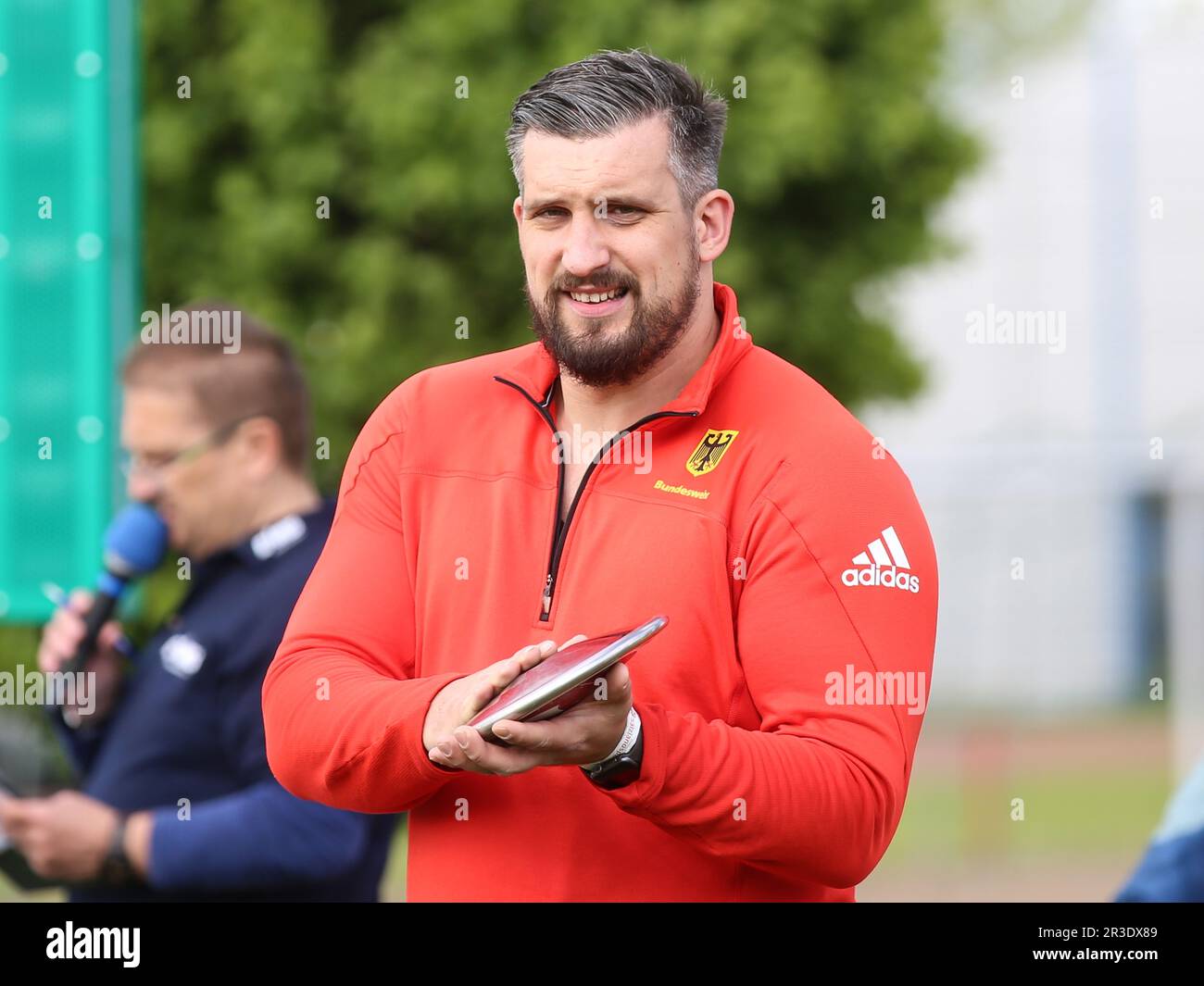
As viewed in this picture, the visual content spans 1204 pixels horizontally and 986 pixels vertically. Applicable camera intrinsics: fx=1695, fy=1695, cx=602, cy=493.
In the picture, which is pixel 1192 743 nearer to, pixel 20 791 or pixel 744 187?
pixel 744 187

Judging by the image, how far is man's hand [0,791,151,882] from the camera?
10.3 ft

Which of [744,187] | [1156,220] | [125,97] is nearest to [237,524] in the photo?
[125,97]

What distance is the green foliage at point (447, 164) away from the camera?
6.89 m

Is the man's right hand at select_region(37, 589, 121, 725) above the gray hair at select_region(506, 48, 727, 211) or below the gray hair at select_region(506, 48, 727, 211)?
below

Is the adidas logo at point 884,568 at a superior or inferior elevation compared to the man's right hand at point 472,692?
superior

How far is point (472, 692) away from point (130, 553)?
171 centimetres

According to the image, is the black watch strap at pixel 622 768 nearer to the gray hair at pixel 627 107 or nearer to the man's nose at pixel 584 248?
the man's nose at pixel 584 248

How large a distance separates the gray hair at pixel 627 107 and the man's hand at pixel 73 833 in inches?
59.5

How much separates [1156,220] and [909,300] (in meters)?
2.97

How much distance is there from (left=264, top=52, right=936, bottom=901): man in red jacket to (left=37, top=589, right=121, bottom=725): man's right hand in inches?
45.6

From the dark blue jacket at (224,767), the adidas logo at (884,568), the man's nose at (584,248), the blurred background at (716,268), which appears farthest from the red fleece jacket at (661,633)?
the blurred background at (716,268)

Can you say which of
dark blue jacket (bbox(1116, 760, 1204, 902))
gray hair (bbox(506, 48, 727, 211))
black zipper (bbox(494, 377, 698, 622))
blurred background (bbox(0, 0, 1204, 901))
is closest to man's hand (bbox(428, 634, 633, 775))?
black zipper (bbox(494, 377, 698, 622))

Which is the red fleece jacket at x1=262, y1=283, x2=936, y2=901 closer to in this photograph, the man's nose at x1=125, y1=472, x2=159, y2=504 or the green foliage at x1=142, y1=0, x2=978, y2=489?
the man's nose at x1=125, y1=472, x2=159, y2=504

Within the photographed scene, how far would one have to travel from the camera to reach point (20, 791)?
3.56 m
